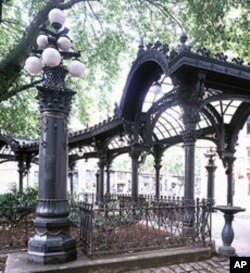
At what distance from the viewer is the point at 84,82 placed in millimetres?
17250

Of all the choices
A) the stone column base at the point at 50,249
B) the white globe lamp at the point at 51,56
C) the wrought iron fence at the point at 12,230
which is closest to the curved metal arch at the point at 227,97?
the white globe lamp at the point at 51,56

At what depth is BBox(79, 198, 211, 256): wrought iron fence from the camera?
6098 mm

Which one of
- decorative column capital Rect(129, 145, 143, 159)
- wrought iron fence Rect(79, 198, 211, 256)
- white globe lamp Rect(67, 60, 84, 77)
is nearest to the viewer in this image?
white globe lamp Rect(67, 60, 84, 77)

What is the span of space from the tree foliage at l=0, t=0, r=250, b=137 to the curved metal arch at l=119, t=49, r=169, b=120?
119 inches

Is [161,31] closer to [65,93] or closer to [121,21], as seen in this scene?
[121,21]

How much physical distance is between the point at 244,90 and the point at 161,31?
7.11m

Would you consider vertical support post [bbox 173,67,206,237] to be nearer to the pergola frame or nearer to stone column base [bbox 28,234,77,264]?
the pergola frame

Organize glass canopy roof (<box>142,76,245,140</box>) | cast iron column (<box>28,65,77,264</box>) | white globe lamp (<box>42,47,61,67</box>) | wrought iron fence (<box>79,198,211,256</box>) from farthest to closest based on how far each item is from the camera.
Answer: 1. glass canopy roof (<box>142,76,245,140</box>)
2. wrought iron fence (<box>79,198,211,256</box>)
3. cast iron column (<box>28,65,77,264</box>)
4. white globe lamp (<box>42,47,61,67</box>)

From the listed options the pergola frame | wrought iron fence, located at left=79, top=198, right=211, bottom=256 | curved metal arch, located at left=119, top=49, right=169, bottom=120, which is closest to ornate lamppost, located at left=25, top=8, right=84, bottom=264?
wrought iron fence, located at left=79, top=198, right=211, bottom=256

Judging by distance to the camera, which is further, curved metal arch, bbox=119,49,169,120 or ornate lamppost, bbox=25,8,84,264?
curved metal arch, bbox=119,49,169,120

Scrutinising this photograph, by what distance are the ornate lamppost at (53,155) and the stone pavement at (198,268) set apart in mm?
1593

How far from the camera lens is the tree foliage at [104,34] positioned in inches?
403

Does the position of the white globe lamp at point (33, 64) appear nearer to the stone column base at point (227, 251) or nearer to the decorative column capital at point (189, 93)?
the decorative column capital at point (189, 93)

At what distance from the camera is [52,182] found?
218 inches
